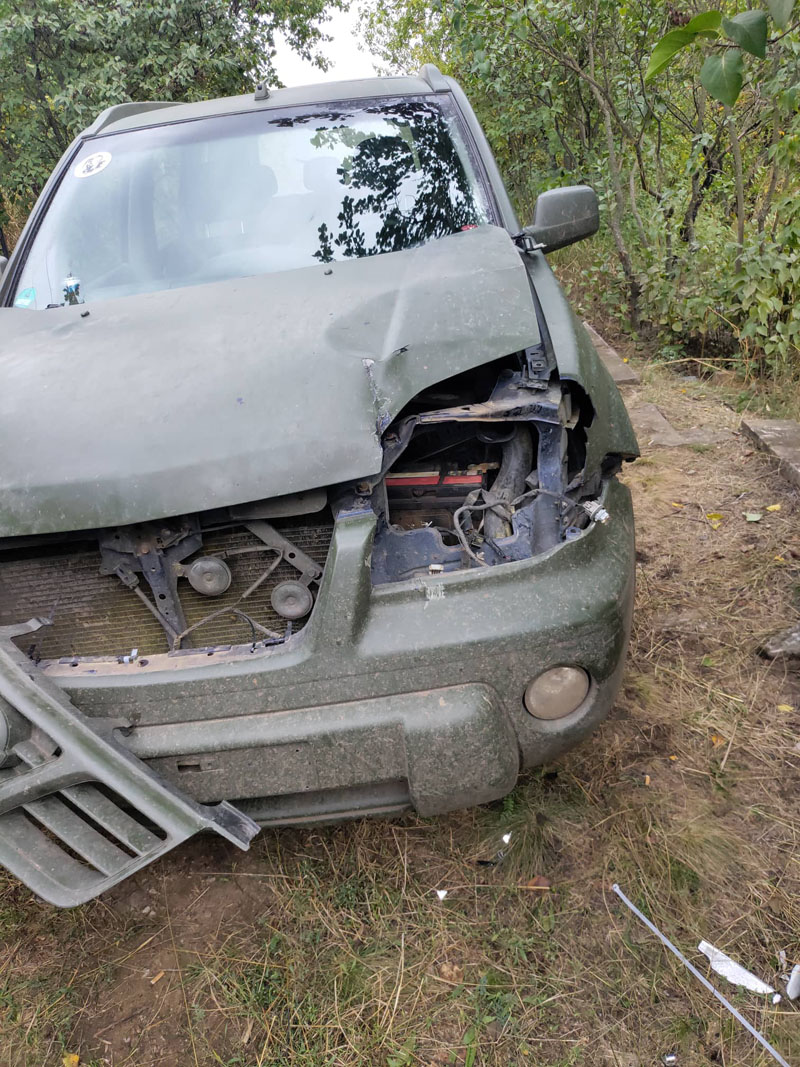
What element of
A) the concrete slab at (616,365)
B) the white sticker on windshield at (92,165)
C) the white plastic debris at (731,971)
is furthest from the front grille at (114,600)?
the concrete slab at (616,365)

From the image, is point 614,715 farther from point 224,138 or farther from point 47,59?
point 47,59

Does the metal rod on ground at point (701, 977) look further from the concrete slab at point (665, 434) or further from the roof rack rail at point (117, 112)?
the roof rack rail at point (117, 112)

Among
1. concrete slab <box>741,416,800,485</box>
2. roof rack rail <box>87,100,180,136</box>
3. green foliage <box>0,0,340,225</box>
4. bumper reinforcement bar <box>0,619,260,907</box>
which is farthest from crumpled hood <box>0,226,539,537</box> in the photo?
green foliage <box>0,0,340,225</box>

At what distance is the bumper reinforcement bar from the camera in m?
1.44

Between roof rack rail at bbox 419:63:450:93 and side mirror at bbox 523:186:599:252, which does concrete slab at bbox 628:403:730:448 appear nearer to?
side mirror at bbox 523:186:599:252

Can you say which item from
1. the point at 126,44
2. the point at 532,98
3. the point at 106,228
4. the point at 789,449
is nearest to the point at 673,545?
the point at 789,449

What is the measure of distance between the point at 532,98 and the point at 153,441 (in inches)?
299

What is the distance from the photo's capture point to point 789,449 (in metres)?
3.92

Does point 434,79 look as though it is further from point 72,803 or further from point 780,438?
point 72,803

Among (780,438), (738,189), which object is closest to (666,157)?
(738,189)

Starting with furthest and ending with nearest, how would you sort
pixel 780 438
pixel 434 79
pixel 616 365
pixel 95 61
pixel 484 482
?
pixel 95 61, pixel 616 365, pixel 780 438, pixel 434 79, pixel 484 482

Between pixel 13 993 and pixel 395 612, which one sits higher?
pixel 395 612

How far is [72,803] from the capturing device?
1515 mm

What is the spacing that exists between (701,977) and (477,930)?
1.67 feet
